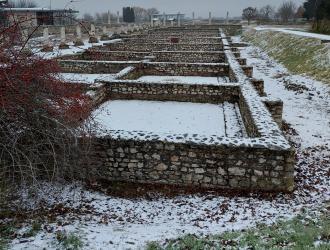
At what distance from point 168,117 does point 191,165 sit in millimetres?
3972

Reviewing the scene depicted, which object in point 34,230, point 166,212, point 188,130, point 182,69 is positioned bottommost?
point 166,212

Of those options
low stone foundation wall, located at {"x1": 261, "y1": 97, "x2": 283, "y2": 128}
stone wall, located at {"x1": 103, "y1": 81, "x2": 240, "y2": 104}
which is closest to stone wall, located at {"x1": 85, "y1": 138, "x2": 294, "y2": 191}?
low stone foundation wall, located at {"x1": 261, "y1": 97, "x2": 283, "y2": 128}

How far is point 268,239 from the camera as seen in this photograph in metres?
4.51

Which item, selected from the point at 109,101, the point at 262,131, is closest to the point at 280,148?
the point at 262,131

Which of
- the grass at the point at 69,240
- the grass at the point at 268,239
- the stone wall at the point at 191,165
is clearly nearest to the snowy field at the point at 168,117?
the stone wall at the point at 191,165

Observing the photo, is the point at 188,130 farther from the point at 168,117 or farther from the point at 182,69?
the point at 182,69

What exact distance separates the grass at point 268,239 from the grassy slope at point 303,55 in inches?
447

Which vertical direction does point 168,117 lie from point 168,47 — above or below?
below

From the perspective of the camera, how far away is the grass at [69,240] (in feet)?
14.6

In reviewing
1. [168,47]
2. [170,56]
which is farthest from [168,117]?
[168,47]

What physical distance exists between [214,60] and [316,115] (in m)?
9.81

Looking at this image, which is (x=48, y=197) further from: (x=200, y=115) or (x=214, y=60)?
(x=214, y=60)

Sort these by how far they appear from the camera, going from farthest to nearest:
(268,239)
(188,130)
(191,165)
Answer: (188,130)
(191,165)
(268,239)

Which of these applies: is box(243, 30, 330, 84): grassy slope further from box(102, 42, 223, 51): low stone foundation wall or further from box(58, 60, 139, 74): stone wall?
box(58, 60, 139, 74): stone wall
